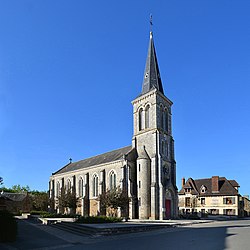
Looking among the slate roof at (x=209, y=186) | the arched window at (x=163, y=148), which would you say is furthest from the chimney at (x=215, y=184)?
the arched window at (x=163, y=148)

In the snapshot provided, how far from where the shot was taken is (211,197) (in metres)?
52.5

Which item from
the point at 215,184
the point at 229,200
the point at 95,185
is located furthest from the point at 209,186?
the point at 95,185


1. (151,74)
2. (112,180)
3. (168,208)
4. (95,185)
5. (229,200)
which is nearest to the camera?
(168,208)

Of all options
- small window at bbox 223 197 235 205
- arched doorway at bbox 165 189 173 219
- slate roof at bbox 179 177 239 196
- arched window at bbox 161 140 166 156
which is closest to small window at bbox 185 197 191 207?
slate roof at bbox 179 177 239 196

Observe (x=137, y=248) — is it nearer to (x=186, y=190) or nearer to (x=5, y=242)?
(x=5, y=242)

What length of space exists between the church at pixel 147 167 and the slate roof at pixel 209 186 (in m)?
19.2

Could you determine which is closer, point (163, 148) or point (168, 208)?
point (168, 208)

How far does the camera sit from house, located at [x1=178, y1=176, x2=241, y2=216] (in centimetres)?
5038

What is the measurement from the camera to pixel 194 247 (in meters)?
11.5

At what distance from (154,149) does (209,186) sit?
81.3 feet

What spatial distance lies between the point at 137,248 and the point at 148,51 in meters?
35.1

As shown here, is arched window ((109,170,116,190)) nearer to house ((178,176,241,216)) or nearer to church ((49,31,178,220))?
church ((49,31,178,220))

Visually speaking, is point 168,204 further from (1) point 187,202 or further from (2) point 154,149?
(1) point 187,202

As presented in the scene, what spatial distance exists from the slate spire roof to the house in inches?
960
